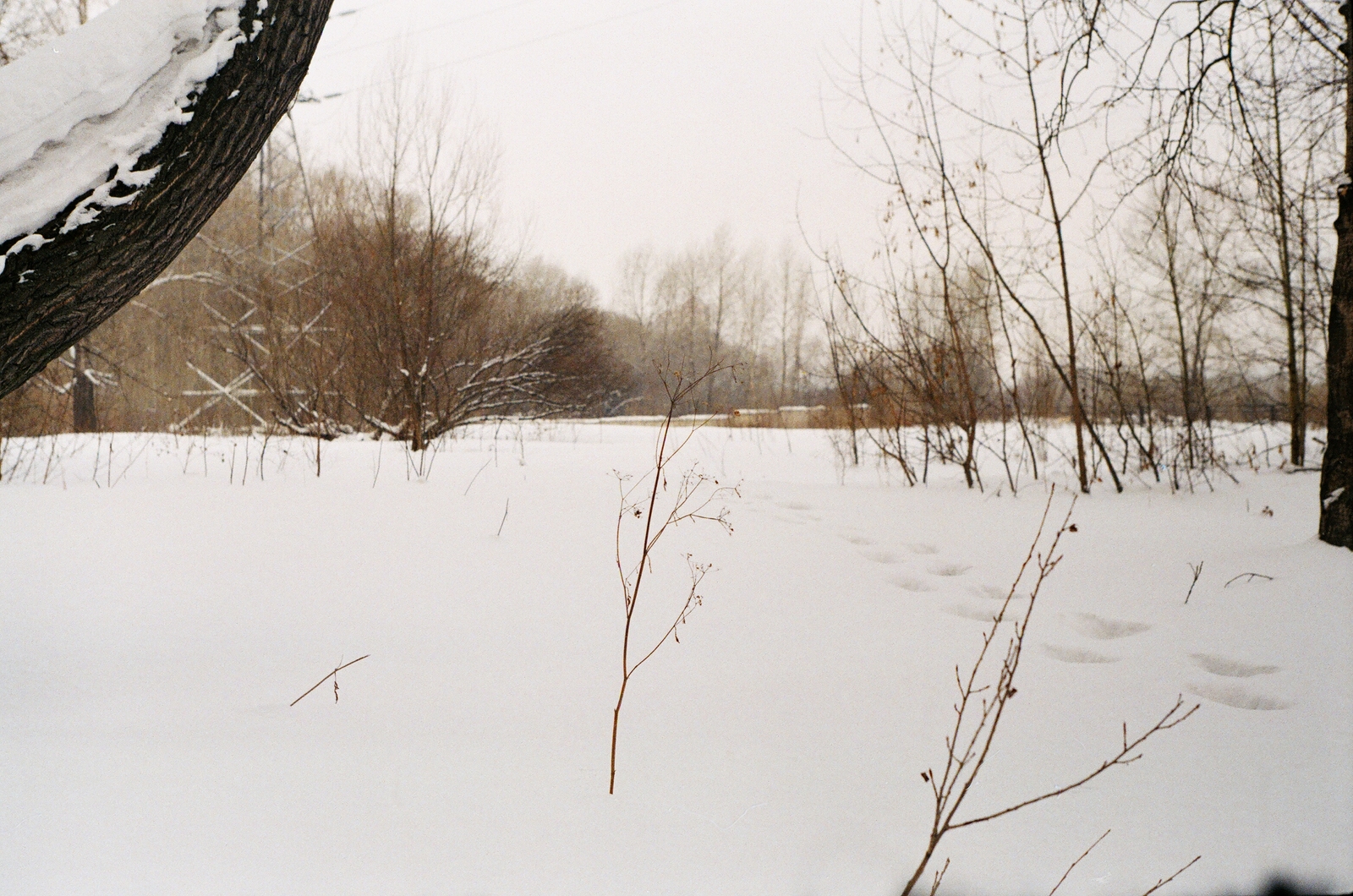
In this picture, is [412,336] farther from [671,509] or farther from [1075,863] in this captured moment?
[1075,863]

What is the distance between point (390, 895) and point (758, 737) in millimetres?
672

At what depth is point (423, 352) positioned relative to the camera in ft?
23.0

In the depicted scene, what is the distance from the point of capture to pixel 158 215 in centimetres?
124

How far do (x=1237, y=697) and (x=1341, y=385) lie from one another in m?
1.50

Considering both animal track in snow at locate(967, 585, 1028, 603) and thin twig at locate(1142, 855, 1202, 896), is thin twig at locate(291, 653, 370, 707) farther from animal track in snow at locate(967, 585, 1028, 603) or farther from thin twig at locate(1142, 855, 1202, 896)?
animal track in snow at locate(967, 585, 1028, 603)

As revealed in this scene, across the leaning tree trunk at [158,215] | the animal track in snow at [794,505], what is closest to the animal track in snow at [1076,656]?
the animal track in snow at [794,505]

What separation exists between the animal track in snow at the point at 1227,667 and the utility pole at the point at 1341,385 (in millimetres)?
1096

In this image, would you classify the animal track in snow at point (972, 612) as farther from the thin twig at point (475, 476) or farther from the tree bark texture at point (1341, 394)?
the thin twig at point (475, 476)

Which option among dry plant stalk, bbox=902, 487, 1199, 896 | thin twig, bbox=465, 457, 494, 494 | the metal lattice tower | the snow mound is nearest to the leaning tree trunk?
the snow mound

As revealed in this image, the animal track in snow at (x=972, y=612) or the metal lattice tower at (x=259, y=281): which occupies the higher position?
the metal lattice tower at (x=259, y=281)

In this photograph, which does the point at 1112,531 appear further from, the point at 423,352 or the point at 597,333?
the point at 597,333

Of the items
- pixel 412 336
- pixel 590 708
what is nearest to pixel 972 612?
pixel 590 708

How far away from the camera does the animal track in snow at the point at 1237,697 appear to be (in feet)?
4.83

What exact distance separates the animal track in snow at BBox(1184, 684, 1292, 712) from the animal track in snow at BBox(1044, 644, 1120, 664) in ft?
0.61
